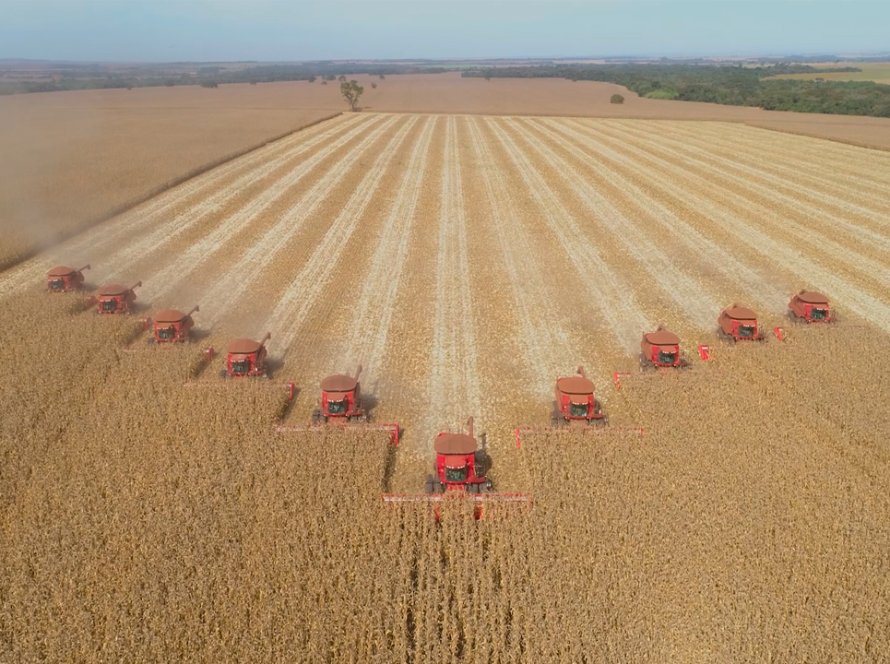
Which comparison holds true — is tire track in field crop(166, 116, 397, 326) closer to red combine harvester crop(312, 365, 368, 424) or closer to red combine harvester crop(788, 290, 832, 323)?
red combine harvester crop(312, 365, 368, 424)

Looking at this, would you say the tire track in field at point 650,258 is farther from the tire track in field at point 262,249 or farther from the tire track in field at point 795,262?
the tire track in field at point 262,249

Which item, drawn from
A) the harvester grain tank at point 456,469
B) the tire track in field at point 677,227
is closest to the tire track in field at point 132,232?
the harvester grain tank at point 456,469

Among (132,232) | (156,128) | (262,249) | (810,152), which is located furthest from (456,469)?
(156,128)

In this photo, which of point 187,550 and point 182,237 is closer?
point 187,550

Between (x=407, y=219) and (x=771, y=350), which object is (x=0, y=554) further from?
(x=407, y=219)

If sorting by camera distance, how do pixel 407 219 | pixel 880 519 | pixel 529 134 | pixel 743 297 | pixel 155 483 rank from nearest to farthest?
pixel 880 519, pixel 155 483, pixel 743 297, pixel 407 219, pixel 529 134

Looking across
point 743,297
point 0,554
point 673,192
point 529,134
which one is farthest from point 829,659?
point 529,134

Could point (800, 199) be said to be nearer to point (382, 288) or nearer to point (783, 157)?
point (783, 157)
